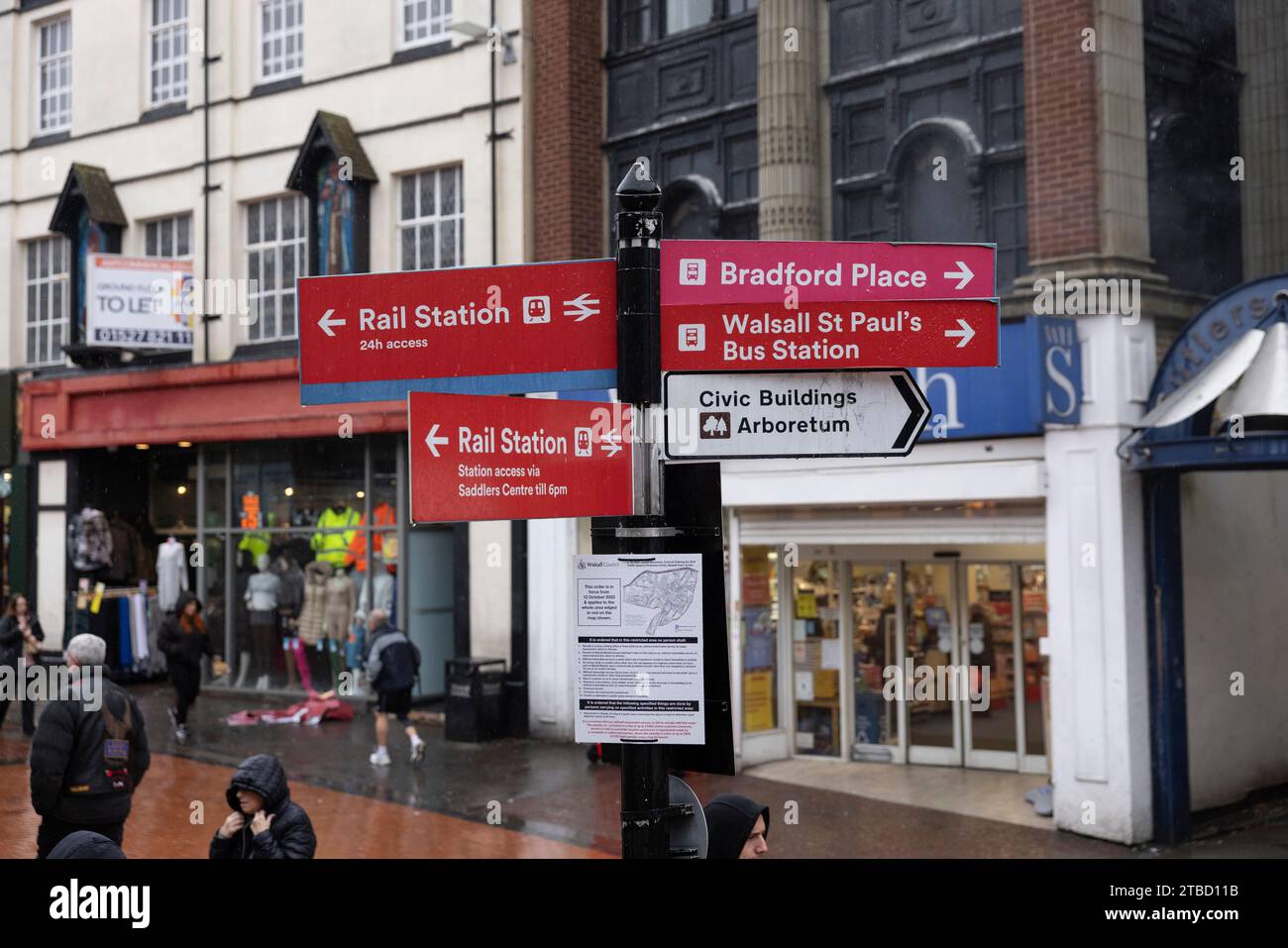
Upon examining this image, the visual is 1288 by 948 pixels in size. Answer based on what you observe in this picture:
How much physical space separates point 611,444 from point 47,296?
19724mm

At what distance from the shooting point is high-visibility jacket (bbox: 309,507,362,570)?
1833 centimetres

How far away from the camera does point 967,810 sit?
40.4ft

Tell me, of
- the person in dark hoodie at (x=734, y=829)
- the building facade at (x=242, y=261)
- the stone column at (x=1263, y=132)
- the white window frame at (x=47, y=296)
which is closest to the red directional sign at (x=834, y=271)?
the person in dark hoodie at (x=734, y=829)

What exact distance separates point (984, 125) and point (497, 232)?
20.3ft

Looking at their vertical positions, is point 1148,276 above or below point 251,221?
below

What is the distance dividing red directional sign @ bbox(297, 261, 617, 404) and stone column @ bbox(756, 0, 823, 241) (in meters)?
9.86

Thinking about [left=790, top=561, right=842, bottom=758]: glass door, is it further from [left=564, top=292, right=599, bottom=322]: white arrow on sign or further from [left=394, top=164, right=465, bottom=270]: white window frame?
[left=564, top=292, right=599, bottom=322]: white arrow on sign

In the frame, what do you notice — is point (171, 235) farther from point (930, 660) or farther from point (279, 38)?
point (930, 660)

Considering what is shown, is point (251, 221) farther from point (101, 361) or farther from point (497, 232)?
point (497, 232)

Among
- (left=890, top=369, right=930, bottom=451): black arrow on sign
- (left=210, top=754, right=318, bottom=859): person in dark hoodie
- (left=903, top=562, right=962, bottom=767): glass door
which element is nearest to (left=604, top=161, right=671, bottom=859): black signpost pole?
(left=890, top=369, right=930, bottom=451): black arrow on sign

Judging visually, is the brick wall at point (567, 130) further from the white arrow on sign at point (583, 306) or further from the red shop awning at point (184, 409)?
the white arrow on sign at point (583, 306)

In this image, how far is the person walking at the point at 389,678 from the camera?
558 inches
